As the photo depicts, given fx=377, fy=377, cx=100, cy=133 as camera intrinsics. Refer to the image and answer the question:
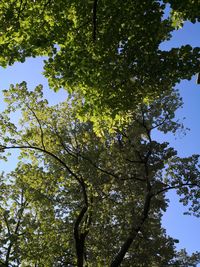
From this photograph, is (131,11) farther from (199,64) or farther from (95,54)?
(199,64)

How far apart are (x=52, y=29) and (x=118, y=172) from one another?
11.8m

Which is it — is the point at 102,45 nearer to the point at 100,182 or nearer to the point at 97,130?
the point at 97,130

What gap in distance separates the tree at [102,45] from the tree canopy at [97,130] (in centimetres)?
3

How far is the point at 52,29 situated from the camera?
1205 centimetres

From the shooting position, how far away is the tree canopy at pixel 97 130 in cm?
1174

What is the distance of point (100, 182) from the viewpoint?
69.9ft

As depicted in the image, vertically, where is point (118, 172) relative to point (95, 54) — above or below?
above

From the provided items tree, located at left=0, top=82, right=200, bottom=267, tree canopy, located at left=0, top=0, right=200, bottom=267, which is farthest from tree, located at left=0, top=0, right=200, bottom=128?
tree, located at left=0, top=82, right=200, bottom=267

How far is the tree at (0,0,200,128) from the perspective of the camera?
11562mm

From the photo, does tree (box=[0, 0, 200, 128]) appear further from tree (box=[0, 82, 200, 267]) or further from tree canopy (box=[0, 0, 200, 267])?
A: tree (box=[0, 82, 200, 267])

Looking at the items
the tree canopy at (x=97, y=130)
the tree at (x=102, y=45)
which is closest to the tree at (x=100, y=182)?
the tree canopy at (x=97, y=130)

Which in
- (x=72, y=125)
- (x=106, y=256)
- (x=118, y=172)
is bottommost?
(x=106, y=256)

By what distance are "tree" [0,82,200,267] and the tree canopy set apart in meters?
0.06

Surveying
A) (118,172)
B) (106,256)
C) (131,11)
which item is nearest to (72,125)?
(118,172)
